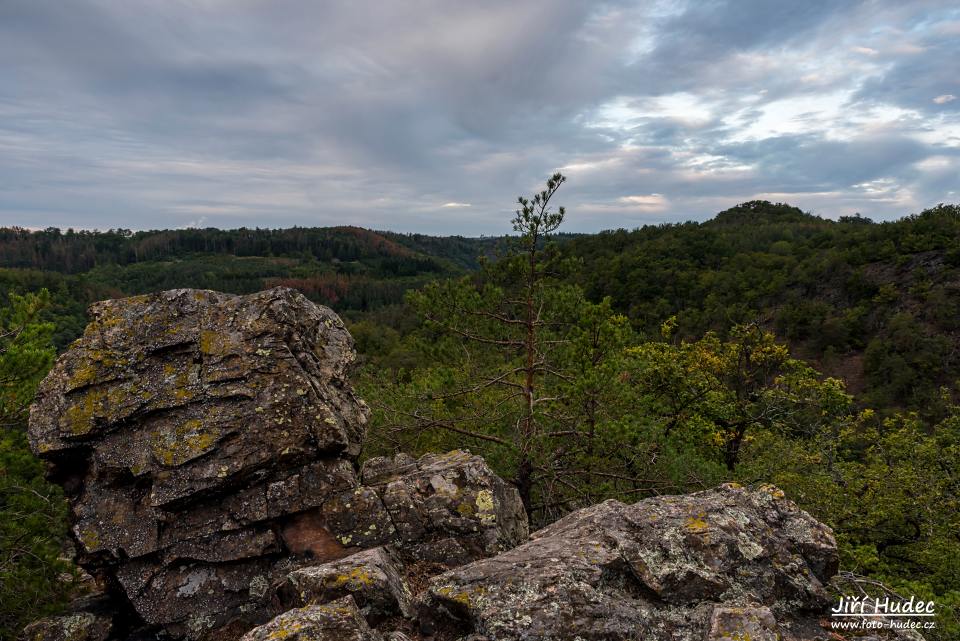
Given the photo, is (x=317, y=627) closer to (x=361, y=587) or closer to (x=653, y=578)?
(x=361, y=587)

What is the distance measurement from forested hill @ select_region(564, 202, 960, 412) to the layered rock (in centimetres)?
4622

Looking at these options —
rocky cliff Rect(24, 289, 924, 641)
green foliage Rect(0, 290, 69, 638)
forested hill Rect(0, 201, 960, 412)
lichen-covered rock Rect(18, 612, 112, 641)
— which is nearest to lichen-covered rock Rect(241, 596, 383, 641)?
rocky cliff Rect(24, 289, 924, 641)

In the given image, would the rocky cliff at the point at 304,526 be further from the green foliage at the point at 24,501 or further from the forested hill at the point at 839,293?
the forested hill at the point at 839,293

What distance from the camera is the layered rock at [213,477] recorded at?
7.15m

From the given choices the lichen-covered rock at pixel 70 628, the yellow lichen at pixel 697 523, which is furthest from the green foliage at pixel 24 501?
the yellow lichen at pixel 697 523

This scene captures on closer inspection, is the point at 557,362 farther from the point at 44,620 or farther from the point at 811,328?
the point at 811,328

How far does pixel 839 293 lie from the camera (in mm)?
76188

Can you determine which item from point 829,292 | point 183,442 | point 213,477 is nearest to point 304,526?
point 213,477

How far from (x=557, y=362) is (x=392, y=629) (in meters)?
7.74

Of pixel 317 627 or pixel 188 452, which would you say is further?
pixel 188 452

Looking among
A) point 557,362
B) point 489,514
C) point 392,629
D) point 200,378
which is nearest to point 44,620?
point 200,378

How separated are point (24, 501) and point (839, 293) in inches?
3699

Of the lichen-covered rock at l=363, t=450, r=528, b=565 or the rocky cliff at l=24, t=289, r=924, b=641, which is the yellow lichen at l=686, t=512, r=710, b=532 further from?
the lichen-covered rock at l=363, t=450, r=528, b=565

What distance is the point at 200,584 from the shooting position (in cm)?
709
